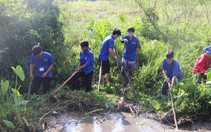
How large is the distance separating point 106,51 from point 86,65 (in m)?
0.96

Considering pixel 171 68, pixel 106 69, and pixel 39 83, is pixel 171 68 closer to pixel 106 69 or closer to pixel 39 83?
pixel 106 69

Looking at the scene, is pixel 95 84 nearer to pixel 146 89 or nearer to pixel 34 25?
pixel 146 89

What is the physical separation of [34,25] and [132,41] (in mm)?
2743

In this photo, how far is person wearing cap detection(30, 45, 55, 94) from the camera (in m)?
7.04

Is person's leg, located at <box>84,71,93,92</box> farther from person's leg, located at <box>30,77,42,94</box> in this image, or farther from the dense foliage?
person's leg, located at <box>30,77,42,94</box>

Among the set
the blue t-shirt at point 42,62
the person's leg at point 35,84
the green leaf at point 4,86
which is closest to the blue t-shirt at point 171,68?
the blue t-shirt at point 42,62

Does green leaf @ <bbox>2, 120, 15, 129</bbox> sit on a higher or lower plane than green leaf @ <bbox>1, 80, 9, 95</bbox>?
lower

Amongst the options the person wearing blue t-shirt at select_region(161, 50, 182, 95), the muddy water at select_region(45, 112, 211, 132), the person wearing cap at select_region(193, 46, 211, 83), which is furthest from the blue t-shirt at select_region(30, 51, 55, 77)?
the person wearing cap at select_region(193, 46, 211, 83)

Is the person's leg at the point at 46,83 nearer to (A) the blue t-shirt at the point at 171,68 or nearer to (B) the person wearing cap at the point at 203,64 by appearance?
(A) the blue t-shirt at the point at 171,68

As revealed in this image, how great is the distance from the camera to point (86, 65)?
7.38 metres

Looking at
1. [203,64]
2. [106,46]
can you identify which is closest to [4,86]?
[106,46]

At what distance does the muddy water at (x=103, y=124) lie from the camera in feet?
20.9

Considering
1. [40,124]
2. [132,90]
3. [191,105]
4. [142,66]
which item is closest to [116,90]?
[132,90]

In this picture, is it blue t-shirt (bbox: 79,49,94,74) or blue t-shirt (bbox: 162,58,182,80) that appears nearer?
blue t-shirt (bbox: 162,58,182,80)
